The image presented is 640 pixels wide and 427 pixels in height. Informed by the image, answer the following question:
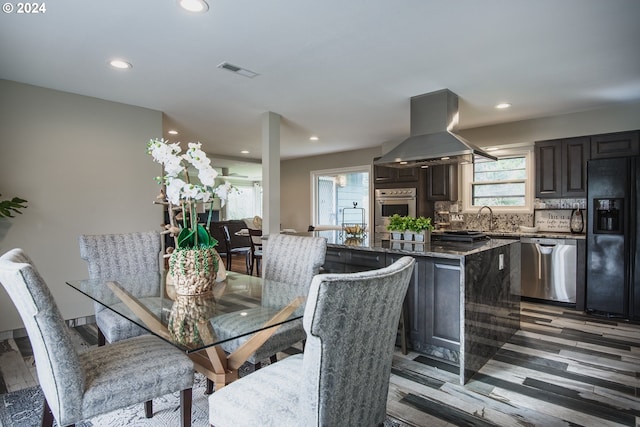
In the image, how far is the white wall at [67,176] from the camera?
337 cm

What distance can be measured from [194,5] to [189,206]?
119 centimetres

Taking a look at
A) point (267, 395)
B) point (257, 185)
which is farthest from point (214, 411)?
point (257, 185)

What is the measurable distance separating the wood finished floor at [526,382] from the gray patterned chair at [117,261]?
0.81 meters

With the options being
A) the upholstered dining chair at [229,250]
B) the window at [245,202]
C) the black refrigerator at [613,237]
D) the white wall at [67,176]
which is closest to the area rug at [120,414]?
the white wall at [67,176]

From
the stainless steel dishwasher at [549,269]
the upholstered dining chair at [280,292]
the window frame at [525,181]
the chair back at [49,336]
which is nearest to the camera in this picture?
the chair back at [49,336]

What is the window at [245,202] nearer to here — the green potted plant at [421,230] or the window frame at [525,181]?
the window frame at [525,181]

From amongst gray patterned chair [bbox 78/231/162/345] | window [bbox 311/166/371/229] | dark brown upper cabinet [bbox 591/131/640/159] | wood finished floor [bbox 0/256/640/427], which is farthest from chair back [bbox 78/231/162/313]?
window [bbox 311/166/371/229]

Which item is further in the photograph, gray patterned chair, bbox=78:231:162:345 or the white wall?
the white wall

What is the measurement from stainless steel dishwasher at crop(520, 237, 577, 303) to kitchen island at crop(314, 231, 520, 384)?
5.02 ft

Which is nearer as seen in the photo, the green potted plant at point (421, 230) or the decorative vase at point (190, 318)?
the decorative vase at point (190, 318)

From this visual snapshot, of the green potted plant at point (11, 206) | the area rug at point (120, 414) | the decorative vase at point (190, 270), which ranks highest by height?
the green potted plant at point (11, 206)

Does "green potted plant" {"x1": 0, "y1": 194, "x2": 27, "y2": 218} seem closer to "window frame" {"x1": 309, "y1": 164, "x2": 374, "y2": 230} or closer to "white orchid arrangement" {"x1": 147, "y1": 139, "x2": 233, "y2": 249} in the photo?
"white orchid arrangement" {"x1": 147, "y1": 139, "x2": 233, "y2": 249}

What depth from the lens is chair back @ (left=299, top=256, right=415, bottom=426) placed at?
1039 millimetres

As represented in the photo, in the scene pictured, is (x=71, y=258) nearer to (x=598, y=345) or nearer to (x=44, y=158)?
(x=44, y=158)
